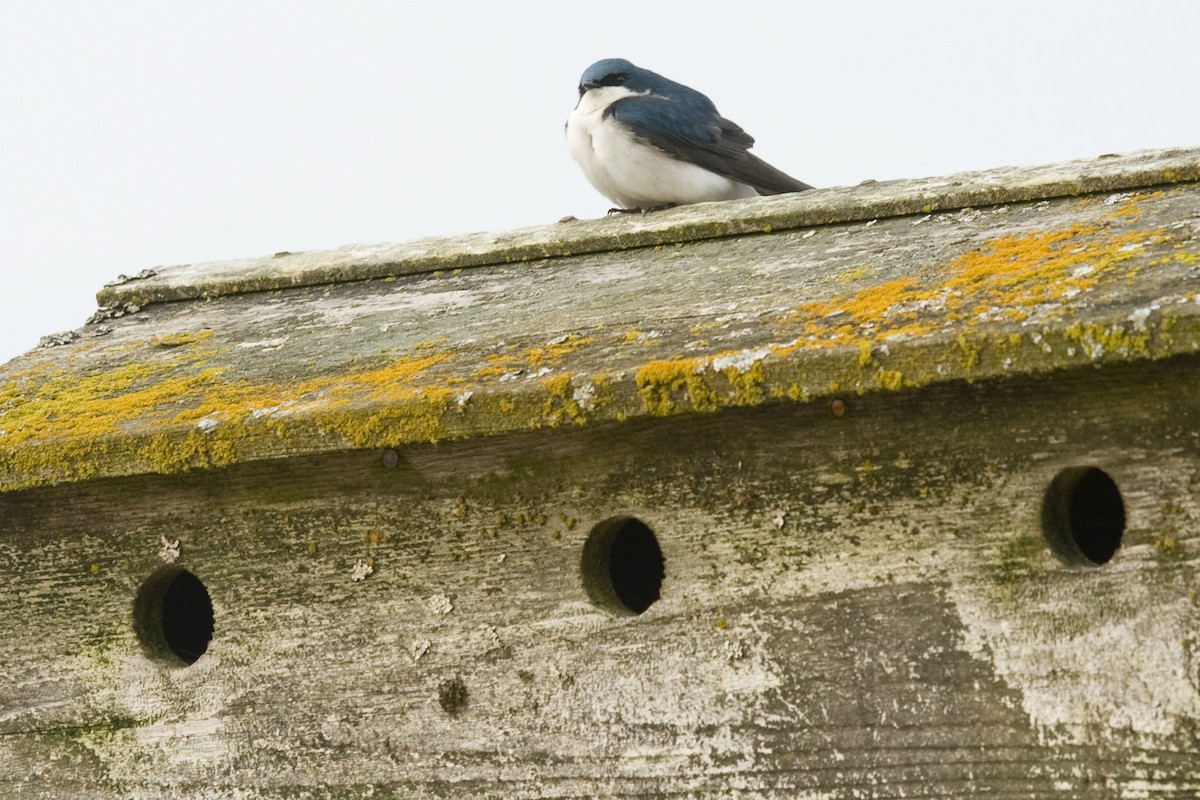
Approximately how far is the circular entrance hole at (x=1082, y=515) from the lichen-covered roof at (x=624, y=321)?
0.92ft

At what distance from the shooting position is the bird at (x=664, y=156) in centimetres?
461

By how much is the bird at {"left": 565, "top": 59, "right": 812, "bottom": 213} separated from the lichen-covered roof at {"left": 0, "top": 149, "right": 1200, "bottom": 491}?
1.37m

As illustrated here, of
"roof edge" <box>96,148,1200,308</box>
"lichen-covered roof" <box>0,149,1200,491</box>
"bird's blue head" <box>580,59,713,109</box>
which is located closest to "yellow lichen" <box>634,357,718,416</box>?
"lichen-covered roof" <box>0,149,1200,491</box>

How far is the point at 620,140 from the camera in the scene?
461 cm

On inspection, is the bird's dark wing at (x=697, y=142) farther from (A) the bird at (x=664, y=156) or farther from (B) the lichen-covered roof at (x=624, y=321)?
(B) the lichen-covered roof at (x=624, y=321)

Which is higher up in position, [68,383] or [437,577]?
[68,383]

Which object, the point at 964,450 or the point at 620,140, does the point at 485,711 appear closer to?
the point at 964,450

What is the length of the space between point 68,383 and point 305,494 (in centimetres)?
55

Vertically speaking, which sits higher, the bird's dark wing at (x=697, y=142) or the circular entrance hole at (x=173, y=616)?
the bird's dark wing at (x=697, y=142)

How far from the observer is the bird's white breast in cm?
460

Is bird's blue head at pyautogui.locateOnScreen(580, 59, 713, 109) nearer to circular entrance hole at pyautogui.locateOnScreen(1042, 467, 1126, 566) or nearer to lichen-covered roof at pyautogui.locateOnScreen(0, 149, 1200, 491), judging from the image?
lichen-covered roof at pyautogui.locateOnScreen(0, 149, 1200, 491)

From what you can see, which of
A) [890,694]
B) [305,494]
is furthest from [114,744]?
[890,694]

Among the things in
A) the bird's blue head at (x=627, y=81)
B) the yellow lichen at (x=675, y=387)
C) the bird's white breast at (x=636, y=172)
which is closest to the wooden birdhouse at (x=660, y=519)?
the yellow lichen at (x=675, y=387)

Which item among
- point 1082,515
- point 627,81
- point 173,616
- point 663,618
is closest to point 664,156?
point 627,81
